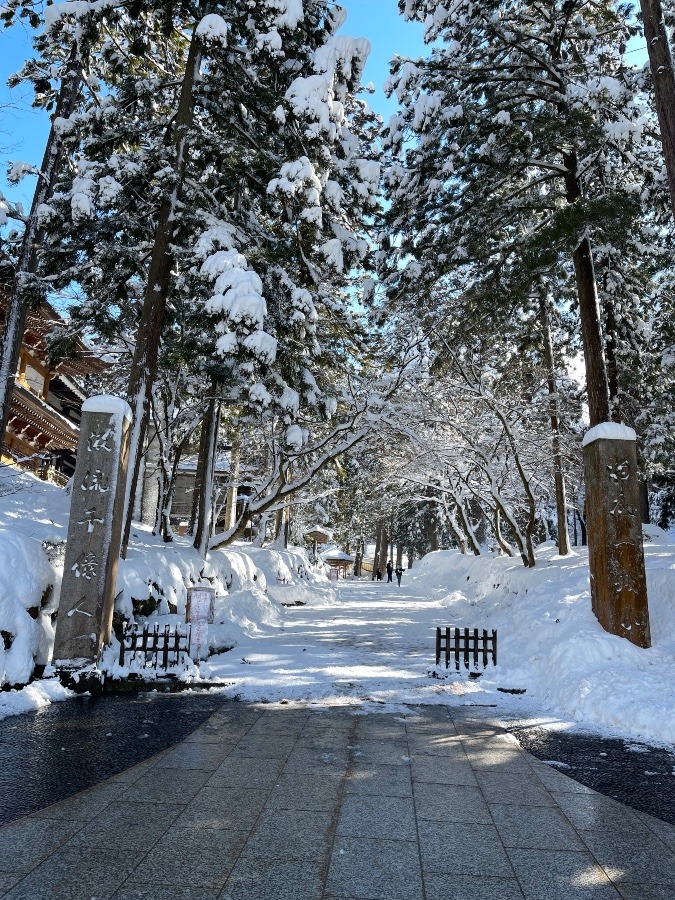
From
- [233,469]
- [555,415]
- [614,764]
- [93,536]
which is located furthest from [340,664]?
[233,469]

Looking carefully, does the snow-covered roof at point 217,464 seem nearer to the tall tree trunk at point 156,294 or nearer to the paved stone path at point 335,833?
the tall tree trunk at point 156,294

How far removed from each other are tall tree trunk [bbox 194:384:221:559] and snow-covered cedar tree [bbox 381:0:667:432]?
23.3 feet

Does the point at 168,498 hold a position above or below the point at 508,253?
below

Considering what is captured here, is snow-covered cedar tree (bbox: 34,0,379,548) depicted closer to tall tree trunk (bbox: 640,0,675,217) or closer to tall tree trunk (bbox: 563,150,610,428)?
tall tree trunk (bbox: 563,150,610,428)

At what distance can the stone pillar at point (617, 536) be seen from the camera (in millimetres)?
10008

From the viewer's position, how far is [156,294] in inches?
481

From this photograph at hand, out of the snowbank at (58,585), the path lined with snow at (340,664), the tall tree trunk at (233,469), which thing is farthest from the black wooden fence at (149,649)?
the tall tree trunk at (233,469)

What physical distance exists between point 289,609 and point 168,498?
23.5 feet

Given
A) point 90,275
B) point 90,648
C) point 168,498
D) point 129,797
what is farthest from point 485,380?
point 129,797

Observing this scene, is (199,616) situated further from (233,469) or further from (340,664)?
(233,469)

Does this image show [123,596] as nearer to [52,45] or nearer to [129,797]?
[129,797]

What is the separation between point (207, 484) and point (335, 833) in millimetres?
14057

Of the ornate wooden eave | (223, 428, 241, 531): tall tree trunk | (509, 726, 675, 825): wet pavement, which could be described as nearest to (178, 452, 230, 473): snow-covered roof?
(223, 428, 241, 531): tall tree trunk

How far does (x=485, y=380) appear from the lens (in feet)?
64.0
